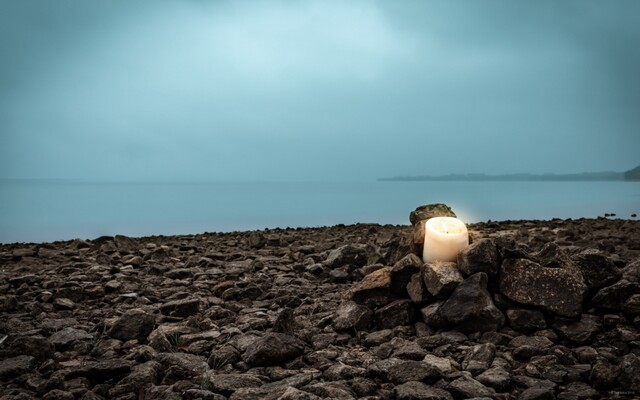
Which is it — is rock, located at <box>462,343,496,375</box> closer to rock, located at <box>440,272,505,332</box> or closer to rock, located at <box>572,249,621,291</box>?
rock, located at <box>440,272,505,332</box>

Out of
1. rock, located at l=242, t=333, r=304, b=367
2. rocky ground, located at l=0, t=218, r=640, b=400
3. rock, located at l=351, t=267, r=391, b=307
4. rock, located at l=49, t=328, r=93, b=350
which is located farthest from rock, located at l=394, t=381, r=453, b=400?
rock, located at l=49, t=328, r=93, b=350

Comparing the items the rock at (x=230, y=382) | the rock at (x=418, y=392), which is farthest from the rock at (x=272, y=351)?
the rock at (x=418, y=392)

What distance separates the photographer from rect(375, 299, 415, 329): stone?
505 centimetres

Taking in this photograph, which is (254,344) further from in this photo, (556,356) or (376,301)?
(556,356)

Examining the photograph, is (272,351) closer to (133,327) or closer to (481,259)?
(133,327)

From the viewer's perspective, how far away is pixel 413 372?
147 inches

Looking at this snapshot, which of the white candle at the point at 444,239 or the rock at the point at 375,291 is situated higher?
the white candle at the point at 444,239

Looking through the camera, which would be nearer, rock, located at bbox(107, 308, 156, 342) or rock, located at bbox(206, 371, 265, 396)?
rock, located at bbox(206, 371, 265, 396)

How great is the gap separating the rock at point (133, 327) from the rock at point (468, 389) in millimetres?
3109

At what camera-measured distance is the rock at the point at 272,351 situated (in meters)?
4.15

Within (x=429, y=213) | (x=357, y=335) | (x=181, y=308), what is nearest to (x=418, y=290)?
(x=357, y=335)

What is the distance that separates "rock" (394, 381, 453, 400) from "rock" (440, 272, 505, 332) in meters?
1.29

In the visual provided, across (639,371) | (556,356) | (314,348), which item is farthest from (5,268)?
(639,371)

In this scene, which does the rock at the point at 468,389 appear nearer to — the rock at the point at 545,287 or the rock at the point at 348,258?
the rock at the point at 545,287
